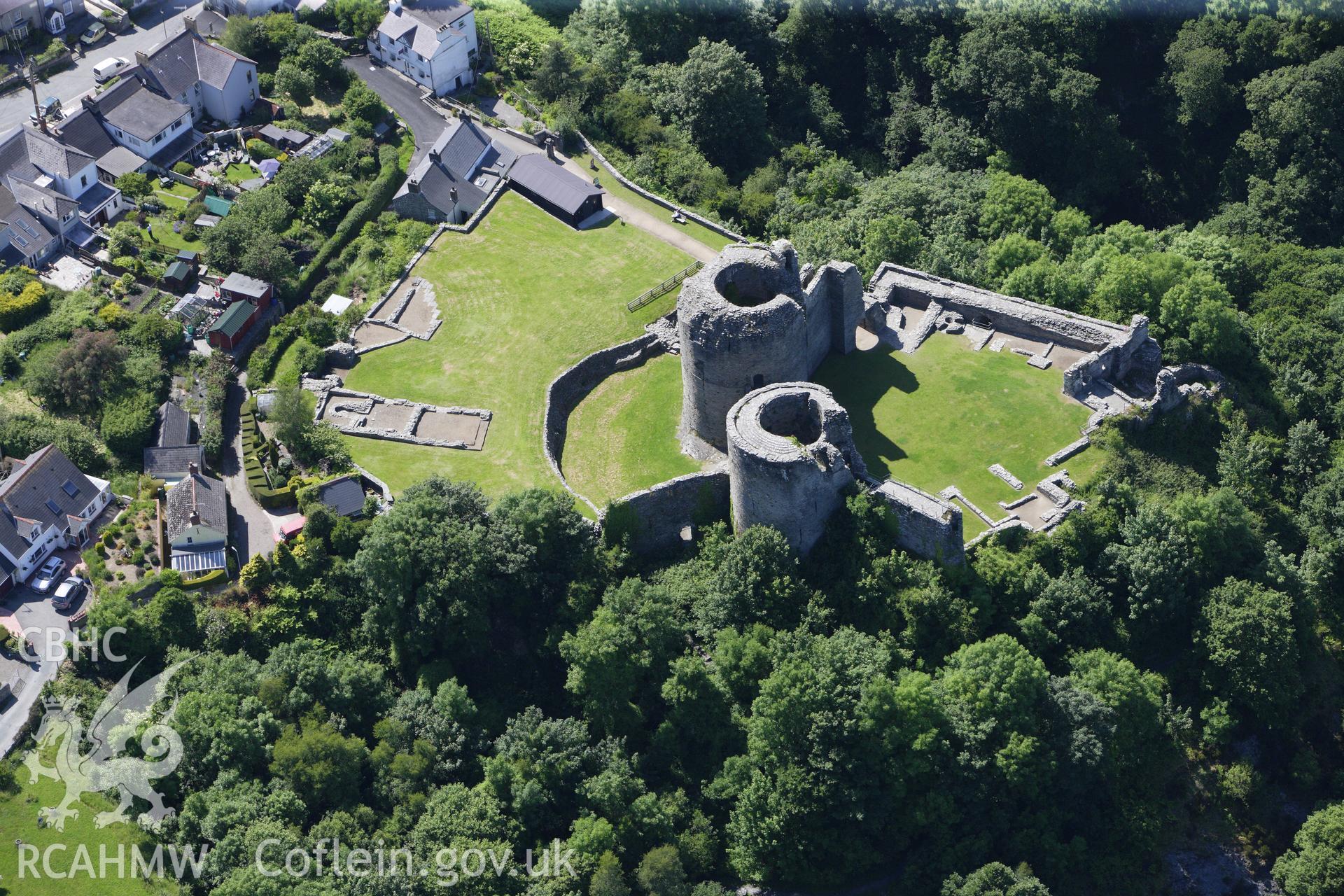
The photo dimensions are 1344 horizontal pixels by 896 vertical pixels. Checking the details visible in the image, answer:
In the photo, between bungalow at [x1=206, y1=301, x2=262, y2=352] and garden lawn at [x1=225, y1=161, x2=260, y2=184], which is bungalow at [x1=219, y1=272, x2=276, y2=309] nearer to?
bungalow at [x1=206, y1=301, x2=262, y2=352]

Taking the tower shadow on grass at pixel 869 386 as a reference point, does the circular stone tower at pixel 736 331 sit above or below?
above

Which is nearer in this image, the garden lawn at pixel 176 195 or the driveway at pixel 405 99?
the garden lawn at pixel 176 195

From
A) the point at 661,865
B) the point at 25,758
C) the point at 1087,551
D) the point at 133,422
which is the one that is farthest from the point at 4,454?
the point at 1087,551

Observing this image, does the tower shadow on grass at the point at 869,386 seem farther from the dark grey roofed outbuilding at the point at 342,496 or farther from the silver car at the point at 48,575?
the silver car at the point at 48,575

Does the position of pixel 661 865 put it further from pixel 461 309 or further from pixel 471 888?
pixel 461 309

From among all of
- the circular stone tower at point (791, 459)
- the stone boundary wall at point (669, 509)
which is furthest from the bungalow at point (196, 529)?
the circular stone tower at point (791, 459)

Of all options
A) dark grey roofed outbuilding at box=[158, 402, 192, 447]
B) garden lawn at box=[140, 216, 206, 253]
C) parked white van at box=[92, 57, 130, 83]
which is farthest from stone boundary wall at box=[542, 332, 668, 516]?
parked white van at box=[92, 57, 130, 83]

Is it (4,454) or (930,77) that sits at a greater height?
(930,77)
